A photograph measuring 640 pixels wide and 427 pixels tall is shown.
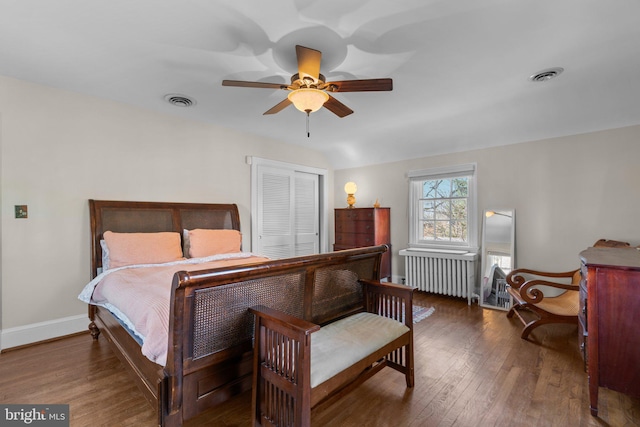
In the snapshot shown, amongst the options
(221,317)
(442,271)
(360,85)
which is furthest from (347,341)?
(442,271)

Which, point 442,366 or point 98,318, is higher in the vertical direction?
point 98,318

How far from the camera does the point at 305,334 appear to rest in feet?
4.35

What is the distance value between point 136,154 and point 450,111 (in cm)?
383

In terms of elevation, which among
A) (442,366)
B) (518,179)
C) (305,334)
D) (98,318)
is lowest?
(442,366)

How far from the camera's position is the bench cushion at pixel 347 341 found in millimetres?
1534

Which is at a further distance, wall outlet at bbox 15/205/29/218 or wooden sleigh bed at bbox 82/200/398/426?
wall outlet at bbox 15/205/29/218

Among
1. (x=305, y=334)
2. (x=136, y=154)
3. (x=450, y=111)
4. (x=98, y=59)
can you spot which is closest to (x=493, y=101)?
(x=450, y=111)

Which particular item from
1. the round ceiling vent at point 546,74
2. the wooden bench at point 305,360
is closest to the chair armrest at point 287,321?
the wooden bench at point 305,360

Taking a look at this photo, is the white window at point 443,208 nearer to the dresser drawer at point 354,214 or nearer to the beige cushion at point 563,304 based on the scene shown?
the dresser drawer at point 354,214

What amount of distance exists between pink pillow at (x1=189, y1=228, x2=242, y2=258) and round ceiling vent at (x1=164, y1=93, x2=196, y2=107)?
1.50 meters

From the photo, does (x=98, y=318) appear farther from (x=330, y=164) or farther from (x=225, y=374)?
(x=330, y=164)

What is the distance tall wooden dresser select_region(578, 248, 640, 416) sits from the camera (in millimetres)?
1740

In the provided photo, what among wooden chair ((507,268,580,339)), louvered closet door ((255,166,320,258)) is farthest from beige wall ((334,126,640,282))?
louvered closet door ((255,166,320,258))

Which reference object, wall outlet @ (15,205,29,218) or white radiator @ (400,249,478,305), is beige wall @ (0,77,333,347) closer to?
wall outlet @ (15,205,29,218)
